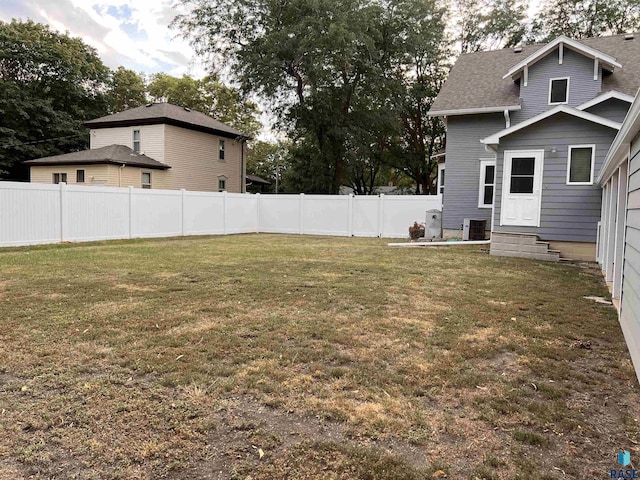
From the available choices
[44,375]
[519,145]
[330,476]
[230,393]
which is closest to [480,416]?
[330,476]

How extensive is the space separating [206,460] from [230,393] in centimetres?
69

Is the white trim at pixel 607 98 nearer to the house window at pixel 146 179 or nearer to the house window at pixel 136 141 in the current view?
the house window at pixel 146 179

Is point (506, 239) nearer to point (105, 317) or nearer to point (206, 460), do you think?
point (105, 317)

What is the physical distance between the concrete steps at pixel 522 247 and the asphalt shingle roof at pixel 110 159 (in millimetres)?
15759

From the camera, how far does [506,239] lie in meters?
9.77

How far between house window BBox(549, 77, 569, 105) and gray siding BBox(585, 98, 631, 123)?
981mm

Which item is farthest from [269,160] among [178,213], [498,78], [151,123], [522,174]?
[522,174]

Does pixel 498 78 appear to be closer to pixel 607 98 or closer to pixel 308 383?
pixel 607 98

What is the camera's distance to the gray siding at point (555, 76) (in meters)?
12.0

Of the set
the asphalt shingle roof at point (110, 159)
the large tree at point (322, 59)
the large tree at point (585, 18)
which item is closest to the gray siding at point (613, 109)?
the large tree at point (322, 59)

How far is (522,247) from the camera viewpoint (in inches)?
377

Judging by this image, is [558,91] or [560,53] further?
[558,91]

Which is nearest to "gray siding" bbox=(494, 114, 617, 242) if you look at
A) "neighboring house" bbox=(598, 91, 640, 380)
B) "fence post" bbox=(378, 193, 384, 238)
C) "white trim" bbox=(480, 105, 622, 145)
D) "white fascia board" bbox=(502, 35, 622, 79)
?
"white trim" bbox=(480, 105, 622, 145)

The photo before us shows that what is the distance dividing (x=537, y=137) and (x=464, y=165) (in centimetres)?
394
